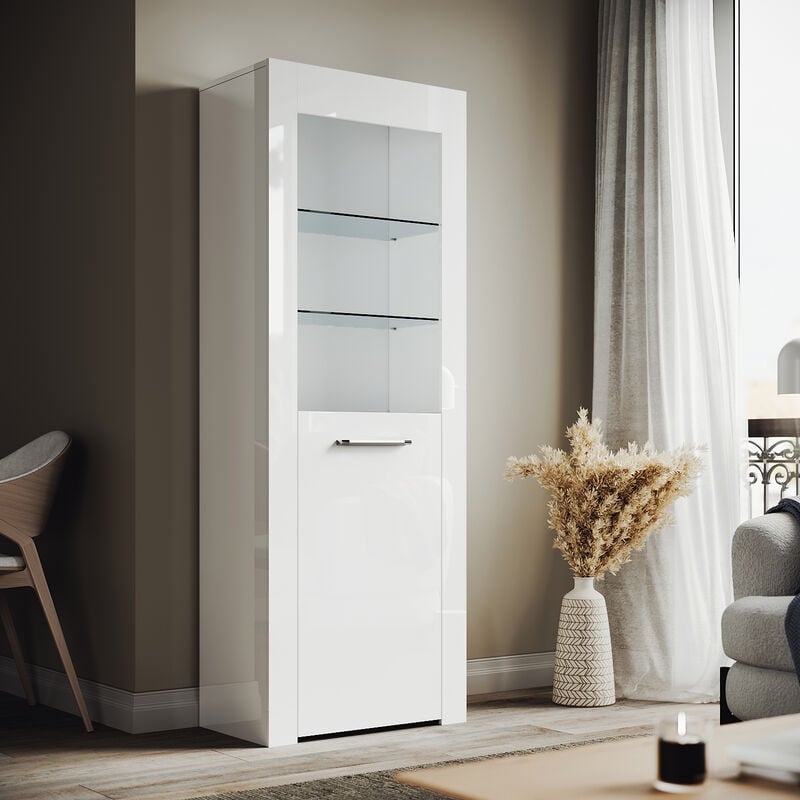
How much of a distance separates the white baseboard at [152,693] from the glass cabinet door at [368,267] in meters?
1.02

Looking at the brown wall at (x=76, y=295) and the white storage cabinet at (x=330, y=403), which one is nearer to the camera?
the white storage cabinet at (x=330, y=403)

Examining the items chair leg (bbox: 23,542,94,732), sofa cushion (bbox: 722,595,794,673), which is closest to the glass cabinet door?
chair leg (bbox: 23,542,94,732)

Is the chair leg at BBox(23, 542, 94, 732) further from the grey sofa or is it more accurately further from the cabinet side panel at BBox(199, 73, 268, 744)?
the grey sofa

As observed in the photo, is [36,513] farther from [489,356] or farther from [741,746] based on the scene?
[741,746]

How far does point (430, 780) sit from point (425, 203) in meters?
2.45

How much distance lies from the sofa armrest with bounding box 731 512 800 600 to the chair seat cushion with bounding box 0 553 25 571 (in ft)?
6.97

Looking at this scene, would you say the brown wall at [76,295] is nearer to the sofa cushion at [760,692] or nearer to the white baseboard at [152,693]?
the white baseboard at [152,693]

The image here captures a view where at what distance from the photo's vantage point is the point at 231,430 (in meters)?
3.79

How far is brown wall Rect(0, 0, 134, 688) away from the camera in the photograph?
394 centimetres

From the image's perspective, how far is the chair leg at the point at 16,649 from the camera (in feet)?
13.8

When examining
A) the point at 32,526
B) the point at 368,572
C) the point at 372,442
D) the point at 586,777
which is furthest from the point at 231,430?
the point at 586,777

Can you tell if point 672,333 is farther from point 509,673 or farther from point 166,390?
point 166,390

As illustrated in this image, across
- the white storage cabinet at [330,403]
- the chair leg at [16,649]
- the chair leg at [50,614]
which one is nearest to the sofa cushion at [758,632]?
the white storage cabinet at [330,403]

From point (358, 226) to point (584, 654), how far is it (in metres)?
1.62
